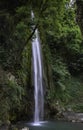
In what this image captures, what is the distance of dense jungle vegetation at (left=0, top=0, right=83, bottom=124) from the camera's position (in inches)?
614

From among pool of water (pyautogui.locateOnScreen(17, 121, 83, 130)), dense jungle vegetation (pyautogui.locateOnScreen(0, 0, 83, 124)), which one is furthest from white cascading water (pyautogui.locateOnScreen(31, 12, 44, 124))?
pool of water (pyautogui.locateOnScreen(17, 121, 83, 130))

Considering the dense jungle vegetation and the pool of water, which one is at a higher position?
the dense jungle vegetation

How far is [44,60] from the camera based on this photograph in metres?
21.1

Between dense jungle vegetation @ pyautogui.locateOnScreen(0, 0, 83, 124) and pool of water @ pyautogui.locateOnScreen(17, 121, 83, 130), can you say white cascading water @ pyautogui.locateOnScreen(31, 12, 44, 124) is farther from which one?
pool of water @ pyautogui.locateOnScreen(17, 121, 83, 130)

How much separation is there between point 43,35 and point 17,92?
24.7 ft

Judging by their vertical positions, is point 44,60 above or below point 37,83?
above

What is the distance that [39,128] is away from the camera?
49.9 feet

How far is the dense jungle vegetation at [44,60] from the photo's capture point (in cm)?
1560

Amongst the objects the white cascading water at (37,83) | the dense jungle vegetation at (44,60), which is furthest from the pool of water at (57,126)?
the white cascading water at (37,83)

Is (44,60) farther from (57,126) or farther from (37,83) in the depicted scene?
(57,126)

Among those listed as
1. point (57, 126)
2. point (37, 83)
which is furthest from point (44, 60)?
point (57, 126)

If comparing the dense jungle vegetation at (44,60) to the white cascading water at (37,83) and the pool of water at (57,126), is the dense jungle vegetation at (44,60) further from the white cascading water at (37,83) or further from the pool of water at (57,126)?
the pool of water at (57,126)

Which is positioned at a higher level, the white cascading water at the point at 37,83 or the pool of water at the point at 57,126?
the white cascading water at the point at 37,83

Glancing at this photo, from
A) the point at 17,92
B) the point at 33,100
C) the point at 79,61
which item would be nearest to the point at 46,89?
the point at 33,100
